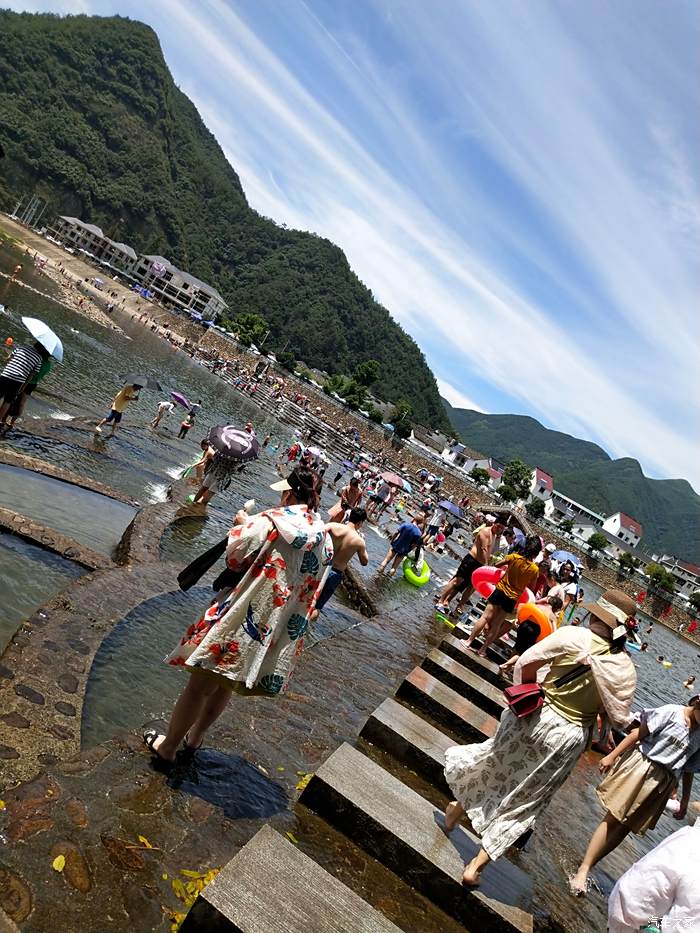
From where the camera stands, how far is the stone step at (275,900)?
227 cm

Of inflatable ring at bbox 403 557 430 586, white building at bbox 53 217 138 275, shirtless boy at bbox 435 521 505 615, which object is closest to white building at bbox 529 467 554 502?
white building at bbox 53 217 138 275

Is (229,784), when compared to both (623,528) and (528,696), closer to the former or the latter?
(528,696)

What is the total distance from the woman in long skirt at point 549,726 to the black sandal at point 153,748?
1.67m

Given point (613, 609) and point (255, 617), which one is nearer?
point (255, 617)

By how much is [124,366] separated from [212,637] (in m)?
29.0

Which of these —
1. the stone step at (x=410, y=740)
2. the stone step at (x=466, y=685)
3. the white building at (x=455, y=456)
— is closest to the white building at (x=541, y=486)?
the white building at (x=455, y=456)

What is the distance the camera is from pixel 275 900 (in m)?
2.39

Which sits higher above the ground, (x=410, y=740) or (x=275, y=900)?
(x=275, y=900)

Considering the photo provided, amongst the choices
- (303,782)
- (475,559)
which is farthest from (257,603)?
(475,559)

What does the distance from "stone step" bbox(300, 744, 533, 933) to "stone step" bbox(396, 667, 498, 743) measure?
159 cm

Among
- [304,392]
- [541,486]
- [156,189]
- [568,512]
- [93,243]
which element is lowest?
[304,392]

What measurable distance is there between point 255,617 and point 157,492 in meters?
9.00

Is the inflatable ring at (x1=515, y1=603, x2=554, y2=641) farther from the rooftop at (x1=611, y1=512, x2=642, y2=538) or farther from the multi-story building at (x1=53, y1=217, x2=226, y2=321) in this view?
the rooftop at (x1=611, y1=512, x2=642, y2=538)

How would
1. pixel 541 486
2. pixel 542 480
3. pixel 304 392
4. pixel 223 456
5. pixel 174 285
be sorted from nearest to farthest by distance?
pixel 223 456 → pixel 304 392 → pixel 174 285 → pixel 541 486 → pixel 542 480
